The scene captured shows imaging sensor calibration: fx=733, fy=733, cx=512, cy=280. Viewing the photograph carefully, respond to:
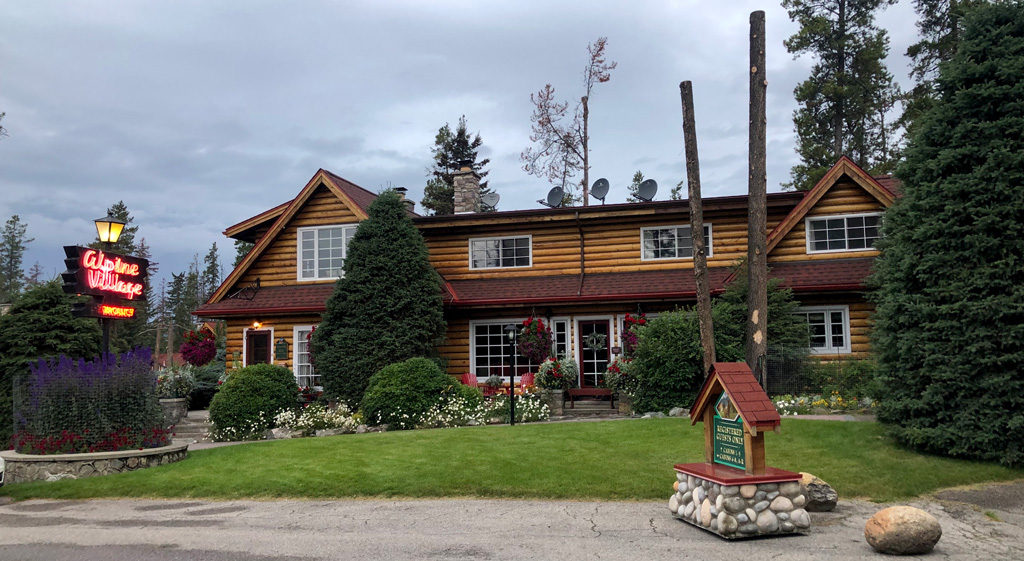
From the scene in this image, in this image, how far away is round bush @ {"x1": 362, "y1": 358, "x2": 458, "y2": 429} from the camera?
16.1 metres

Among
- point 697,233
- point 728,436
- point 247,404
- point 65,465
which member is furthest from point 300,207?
point 728,436

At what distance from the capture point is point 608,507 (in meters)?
8.98

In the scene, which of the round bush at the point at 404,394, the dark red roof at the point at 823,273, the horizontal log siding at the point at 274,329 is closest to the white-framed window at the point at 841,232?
the dark red roof at the point at 823,273

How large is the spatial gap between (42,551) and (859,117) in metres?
35.2

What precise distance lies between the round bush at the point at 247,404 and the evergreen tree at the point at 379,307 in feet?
4.88

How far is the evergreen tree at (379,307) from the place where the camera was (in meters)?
18.3

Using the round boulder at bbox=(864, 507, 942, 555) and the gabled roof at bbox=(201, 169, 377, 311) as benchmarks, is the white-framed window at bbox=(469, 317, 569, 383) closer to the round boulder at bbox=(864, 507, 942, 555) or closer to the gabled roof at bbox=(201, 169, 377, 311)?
the gabled roof at bbox=(201, 169, 377, 311)

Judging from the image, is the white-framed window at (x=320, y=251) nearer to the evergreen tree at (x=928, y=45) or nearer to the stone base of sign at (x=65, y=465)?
the stone base of sign at (x=65, y=465)

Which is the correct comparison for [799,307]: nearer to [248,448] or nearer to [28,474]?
[248,448]

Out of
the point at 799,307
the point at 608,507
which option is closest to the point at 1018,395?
the point at 608,507

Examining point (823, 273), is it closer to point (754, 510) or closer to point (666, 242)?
point (666, 242)

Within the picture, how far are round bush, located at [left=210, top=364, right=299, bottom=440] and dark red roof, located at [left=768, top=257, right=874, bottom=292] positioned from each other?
12633 mm

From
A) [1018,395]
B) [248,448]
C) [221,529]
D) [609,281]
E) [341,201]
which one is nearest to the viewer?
[221,529]

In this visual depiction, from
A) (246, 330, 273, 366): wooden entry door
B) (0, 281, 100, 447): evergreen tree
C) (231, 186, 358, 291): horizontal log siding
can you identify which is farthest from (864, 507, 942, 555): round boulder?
(246, 330, 273, 366): wooden entry door
